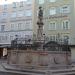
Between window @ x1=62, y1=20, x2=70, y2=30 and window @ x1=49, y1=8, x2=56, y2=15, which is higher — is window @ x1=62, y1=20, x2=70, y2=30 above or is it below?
below

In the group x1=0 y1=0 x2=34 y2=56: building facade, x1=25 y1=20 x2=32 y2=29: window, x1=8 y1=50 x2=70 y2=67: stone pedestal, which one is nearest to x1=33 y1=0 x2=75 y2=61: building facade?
x1=25 y1=20 x2=32 y2=29: window

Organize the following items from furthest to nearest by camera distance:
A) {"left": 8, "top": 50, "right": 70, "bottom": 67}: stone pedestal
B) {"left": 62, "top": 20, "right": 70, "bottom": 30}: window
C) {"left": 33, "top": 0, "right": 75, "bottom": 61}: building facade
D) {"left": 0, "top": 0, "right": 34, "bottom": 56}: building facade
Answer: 1. {"left": 0, "top": 0, "right": 34, "bottom": 56}: building facade
2. {"left": 62, "top": 20, "right": 70, "bottom": 30}: window
3. {"left": 33, "top": 0, "right": 75, "bottom": 61}: building facade
4. {"left": 8, "top": 50, "right": 70, "bottom": 67}: stone pedestal

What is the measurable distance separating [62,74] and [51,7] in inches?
1401

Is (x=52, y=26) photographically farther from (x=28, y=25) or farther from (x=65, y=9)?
(x=28, y=25)

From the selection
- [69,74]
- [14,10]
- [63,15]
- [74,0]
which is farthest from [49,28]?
[69,74]

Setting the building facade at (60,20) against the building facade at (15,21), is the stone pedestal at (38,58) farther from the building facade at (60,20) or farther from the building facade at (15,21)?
the building facade at (15,21)

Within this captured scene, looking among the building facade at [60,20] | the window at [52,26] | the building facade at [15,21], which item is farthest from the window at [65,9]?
the building facade at [15,21]

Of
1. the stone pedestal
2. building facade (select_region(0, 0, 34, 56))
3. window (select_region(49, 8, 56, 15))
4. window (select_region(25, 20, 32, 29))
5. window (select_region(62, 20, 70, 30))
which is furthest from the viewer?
building facade (select_region(0, 0, 34, 56))

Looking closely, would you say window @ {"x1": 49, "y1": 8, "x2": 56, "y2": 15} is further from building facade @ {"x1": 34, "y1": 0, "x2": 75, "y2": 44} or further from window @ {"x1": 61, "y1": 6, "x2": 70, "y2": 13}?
window @ {"x1": 61, "y1": 6, "x2": 70, "y2": 13}

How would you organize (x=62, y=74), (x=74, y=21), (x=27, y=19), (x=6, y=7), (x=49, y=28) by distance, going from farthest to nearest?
(x=6, y=7) → (x=27, y=19) → (x=49, y=28) → (x=74, y=21) → (x=62, y=74)

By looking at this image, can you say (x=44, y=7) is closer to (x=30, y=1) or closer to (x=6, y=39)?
(x=30, y=1)

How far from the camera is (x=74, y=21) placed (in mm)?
46812

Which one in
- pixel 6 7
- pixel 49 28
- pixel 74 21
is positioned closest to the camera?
pixel 74 21

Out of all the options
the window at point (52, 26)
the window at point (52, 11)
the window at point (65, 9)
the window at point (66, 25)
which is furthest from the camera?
the window at point (52, 11)
